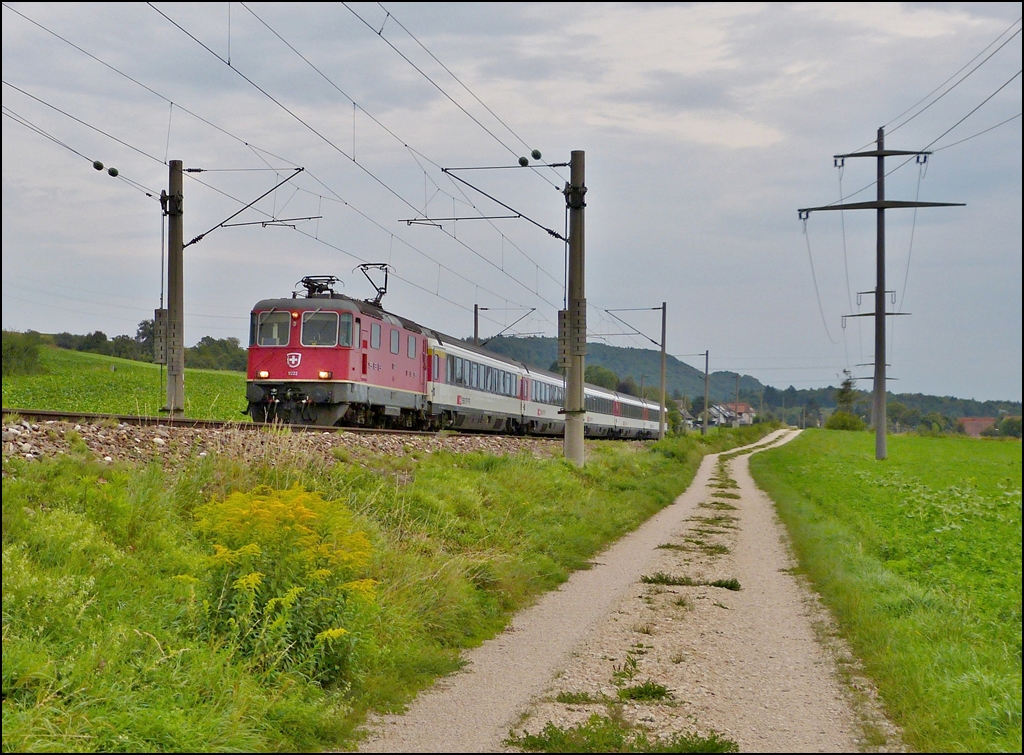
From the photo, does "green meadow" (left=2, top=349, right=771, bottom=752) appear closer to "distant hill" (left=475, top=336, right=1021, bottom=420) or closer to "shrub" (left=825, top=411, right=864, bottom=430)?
"distant hill" (left=475, top=336, right=1021, bottom=420)

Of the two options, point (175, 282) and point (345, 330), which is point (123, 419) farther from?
point (345, 330)

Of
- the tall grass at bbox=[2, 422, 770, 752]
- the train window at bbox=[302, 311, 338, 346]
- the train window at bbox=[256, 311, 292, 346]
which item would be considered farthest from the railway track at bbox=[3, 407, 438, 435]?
the train window at bbox=[256, 311, 292, 346]

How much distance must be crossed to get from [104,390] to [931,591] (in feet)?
101

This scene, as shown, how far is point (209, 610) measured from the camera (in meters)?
7.05

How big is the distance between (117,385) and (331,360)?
58.0 ft

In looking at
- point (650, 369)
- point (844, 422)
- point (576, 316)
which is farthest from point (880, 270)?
point (844, 422)

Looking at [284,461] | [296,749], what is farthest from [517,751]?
[284,461]

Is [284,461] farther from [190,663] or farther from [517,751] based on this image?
[517,751]

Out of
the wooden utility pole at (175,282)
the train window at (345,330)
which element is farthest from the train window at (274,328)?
the wooden utility pole at (175,282)

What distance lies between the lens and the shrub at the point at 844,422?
114750 mm

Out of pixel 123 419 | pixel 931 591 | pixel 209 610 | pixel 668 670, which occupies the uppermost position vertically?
Answer: pixel 123 419

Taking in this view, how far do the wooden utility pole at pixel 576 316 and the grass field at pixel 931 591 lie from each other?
4940 millimetres

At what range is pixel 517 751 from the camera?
6.19m

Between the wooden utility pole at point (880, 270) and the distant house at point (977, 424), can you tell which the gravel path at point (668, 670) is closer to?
the distant house at point (977, 424)
